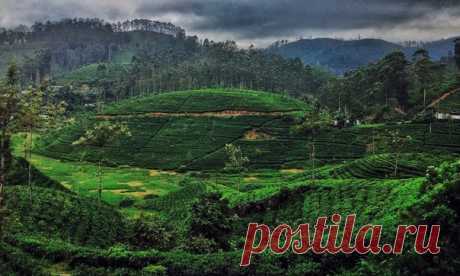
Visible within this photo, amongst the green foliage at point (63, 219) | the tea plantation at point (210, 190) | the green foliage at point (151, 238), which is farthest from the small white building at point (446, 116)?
the green foliage at point (151, 238)

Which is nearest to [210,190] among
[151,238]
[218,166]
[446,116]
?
[151,238]

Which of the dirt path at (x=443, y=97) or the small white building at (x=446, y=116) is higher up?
the dirt path at (x=443, y=97)

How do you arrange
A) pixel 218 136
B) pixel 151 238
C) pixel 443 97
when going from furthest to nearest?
pixel 443 97
pixel 218 136
pixel 151 238

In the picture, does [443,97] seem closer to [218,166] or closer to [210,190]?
[218,166]

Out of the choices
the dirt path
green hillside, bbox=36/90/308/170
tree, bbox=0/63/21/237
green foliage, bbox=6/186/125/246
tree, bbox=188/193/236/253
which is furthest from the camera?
the dirt path

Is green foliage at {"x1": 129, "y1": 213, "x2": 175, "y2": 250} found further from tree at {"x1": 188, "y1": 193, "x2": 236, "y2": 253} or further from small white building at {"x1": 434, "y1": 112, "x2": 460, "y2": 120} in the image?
small white building at {"x1": 434, "y1": 112, "x2": 460, "y2": 120}

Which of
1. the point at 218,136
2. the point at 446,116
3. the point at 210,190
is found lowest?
the point at 210,190

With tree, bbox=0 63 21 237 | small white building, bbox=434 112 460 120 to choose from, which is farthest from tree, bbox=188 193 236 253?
small white building, bbox=434 112 460 120

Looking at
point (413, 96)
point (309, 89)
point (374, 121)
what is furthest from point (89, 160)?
point (309, 89)

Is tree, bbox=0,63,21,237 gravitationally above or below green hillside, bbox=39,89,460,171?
above

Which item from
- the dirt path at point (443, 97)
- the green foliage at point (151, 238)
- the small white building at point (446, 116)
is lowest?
the green foliage at point (151, 238)

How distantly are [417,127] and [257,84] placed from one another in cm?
7395

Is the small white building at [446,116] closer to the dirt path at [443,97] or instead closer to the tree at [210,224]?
the dirt path at [443,97]

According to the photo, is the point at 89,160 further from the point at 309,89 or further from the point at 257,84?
the point at 309,89
